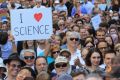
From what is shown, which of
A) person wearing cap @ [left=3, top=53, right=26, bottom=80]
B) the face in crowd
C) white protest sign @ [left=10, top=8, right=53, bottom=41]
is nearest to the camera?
person wearing cap @ [left=3, top=53, right=26, bottom=80]

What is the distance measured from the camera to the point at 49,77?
645cm

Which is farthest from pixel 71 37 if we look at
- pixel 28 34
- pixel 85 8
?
pixel 85 8

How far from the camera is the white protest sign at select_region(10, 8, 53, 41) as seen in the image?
8.98 meters

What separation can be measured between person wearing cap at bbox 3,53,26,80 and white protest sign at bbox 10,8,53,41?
1615mm

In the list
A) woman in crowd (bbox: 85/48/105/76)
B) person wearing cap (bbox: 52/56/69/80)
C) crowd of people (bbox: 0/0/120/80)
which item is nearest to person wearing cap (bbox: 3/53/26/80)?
crowd of people (bbox: 0/0/120/80)

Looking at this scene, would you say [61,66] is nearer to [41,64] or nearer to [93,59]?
[41,64]

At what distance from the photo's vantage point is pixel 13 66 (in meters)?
7.15

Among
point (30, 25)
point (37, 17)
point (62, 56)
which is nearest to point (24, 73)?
point (62, 56)

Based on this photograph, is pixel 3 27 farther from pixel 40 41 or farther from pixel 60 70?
pixel 60 70

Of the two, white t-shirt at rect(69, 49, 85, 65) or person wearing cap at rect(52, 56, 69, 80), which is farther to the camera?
white t-shirt at rect(69, 49, 85, 65)

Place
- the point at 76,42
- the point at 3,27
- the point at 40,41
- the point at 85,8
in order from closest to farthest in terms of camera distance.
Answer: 1. the point at 76,42
2. the point at 40,41
3. the point at 3,27
4. the point at 85,8

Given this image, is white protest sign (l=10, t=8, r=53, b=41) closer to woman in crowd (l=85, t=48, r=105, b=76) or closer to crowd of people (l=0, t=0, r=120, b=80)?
crowd of people (l=0, t=0, r=120, b=80)

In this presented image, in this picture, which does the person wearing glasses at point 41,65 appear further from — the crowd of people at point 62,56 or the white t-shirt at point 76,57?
the white t-shirt at point 76,57

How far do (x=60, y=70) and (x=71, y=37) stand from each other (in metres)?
1.97
